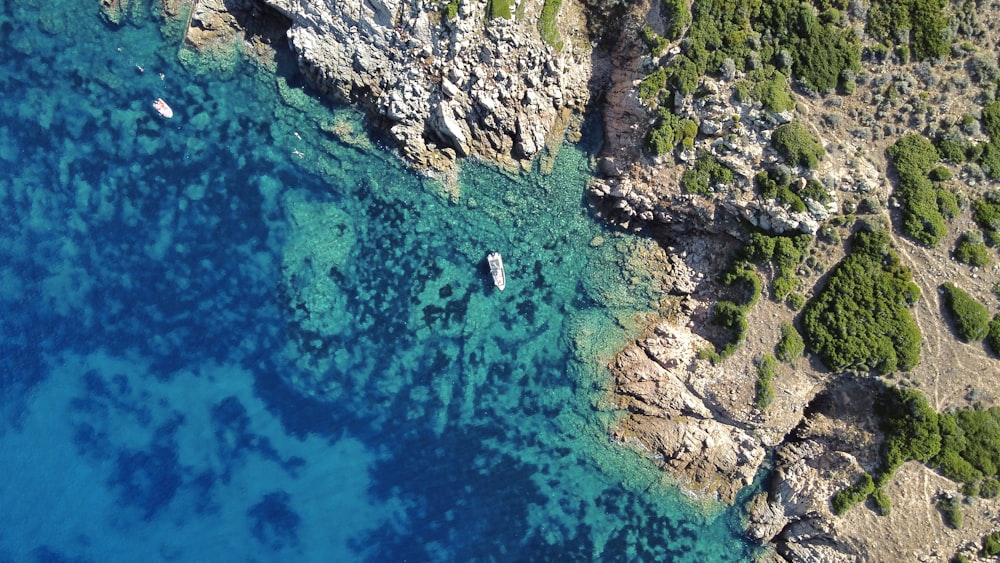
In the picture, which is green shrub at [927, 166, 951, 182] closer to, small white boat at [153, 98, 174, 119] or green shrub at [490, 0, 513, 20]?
green shrub at [490, 0, 513, 20]

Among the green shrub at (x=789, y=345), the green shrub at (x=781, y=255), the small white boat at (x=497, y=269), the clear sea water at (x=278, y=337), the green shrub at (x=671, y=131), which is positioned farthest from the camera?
the small white boat at (x=497, y=269)

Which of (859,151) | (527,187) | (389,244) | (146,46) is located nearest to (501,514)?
(389,244)

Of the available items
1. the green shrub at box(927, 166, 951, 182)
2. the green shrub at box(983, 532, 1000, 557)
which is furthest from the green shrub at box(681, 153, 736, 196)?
the green shrub at box(983, 532, 1000, 557)

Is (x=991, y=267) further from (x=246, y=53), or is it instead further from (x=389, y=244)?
(x=246, y=53)

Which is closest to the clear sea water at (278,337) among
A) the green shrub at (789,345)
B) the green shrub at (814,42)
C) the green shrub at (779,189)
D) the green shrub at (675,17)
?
the green shrub at (675,17)

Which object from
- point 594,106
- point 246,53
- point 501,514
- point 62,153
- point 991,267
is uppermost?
point 991,267

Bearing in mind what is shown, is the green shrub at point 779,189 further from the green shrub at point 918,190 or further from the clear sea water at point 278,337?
the clear sea water at point 278,337
